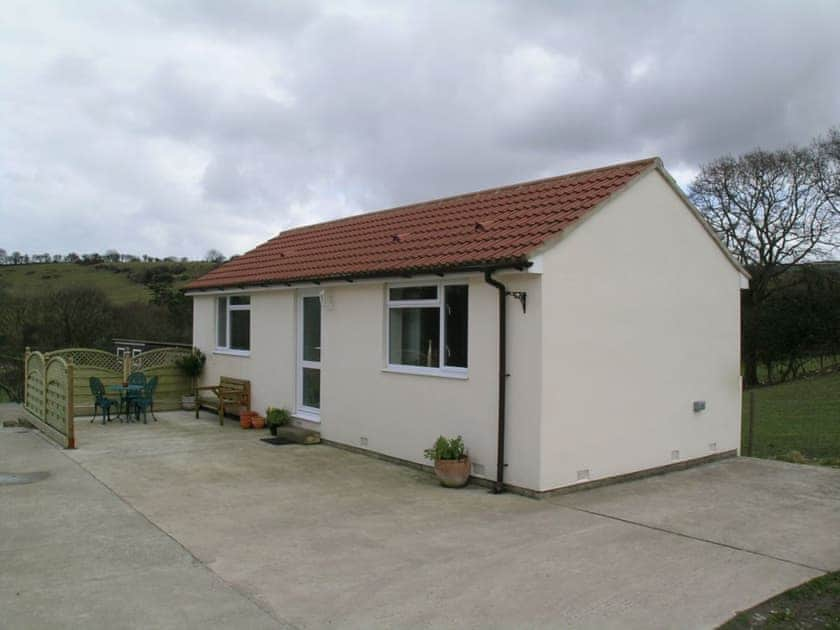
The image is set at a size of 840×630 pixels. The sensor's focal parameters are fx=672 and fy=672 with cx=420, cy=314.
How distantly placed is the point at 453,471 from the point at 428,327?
2176 millimetres

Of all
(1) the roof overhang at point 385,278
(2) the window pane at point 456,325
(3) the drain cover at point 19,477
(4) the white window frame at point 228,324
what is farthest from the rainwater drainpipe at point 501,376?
(4) the white window frame at point 228,324

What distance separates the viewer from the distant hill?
3528cm

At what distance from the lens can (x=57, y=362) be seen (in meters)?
11.7

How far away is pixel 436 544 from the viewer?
6.12 m

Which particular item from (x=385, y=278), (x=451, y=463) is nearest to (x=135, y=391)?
(x=385, y=278)

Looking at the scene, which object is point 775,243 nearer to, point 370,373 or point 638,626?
point 370,373

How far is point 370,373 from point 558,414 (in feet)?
11.2

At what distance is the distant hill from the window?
1867 centimetres

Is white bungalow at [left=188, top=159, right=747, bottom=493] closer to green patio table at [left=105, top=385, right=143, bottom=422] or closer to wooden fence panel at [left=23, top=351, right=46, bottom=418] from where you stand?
green patio table at [left=105, top=385, right=143, bottom=422]

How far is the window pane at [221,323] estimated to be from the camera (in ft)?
51.4

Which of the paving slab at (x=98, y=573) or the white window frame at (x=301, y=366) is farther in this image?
the white window frame at (x=301, y=366)

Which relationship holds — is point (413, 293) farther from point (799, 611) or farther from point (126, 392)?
point (126, 392)

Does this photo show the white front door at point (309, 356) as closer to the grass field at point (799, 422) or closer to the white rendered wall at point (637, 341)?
the white rendered wall at point (637, 341)

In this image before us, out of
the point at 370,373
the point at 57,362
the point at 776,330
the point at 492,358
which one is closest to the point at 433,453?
the point at 492,358
